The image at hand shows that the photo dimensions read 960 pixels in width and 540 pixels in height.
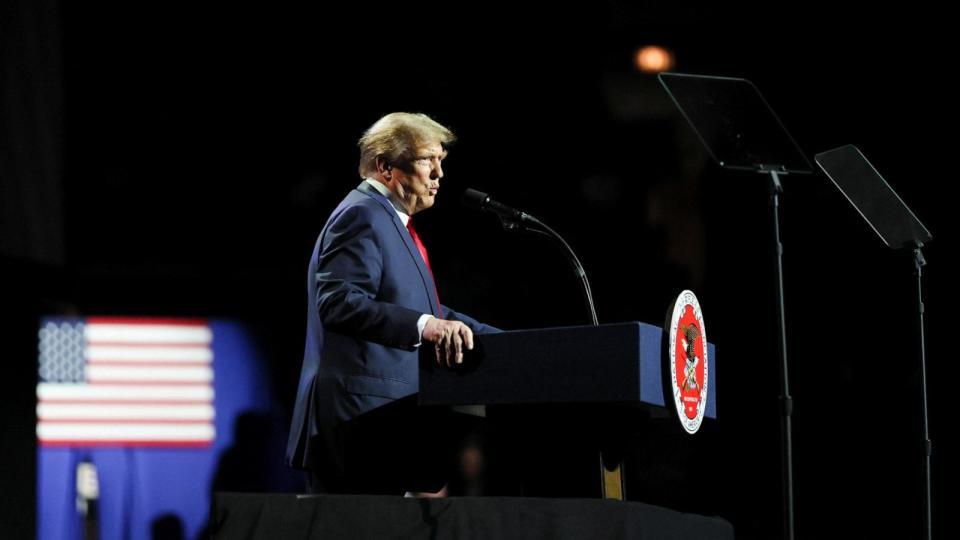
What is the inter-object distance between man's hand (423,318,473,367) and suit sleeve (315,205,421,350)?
0.41 feet

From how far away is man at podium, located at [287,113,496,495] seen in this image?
235 cm

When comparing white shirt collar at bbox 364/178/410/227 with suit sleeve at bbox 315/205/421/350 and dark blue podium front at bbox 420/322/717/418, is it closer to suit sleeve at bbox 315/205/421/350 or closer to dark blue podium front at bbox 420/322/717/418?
suit sleeve at bbox 315/205/421/350

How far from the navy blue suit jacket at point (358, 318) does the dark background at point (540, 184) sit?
6.35 ft

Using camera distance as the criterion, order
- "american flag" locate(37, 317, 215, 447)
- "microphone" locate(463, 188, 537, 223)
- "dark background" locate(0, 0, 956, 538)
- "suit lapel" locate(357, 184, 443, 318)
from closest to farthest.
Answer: "microphone" locate(463, 188, 537, 223) < "suit lapel" locate(357, 184, 443, 318) < "dark background" locate(0, 0, 956, 538) < "american flag" locate(37, 317, 215, 447)

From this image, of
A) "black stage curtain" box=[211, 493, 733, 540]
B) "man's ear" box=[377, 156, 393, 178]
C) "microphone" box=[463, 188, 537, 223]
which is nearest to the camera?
"black stage curtain" box=[211, 493, 733, 540]

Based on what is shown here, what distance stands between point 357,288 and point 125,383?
8.53 ft

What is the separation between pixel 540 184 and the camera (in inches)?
190

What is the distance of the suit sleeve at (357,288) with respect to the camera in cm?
231

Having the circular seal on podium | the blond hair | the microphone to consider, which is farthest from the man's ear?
the circular seal on podium

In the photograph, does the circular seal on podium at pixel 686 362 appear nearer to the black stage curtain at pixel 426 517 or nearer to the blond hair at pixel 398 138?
the black stage curtain at pixel 426 517

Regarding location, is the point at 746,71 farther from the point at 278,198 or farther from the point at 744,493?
the point at 278,198

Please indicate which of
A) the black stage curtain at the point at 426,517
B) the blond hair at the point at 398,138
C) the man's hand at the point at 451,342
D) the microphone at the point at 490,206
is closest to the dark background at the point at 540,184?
the blond hair at the point at 398,138

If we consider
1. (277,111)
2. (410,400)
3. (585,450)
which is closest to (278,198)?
(277,111)

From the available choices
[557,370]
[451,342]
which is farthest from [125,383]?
[557,370]
